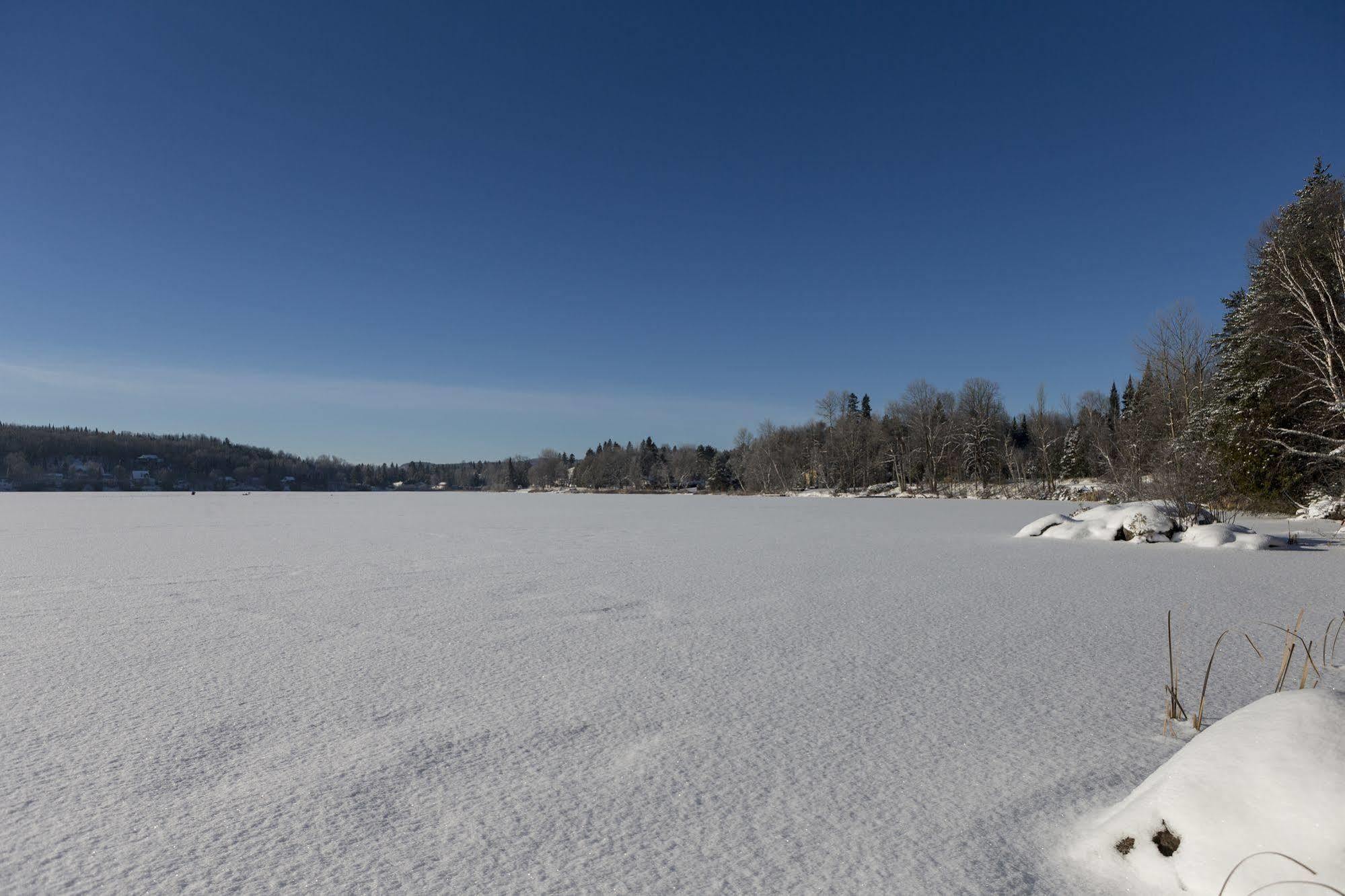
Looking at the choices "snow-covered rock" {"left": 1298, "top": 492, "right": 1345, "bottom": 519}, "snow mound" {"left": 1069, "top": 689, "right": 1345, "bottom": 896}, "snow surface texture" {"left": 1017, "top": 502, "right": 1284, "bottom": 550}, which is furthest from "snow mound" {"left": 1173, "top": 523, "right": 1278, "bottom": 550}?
"snow mound" {"left": 1069, "top": 689, "right": 1345, "bottom": 896}

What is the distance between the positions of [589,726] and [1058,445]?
6106 centimetres

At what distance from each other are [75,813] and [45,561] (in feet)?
30.4

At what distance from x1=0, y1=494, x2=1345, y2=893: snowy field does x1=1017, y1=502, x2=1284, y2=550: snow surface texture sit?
368 centimetres

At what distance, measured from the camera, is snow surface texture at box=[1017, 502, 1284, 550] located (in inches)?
419

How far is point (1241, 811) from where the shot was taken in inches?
66.8

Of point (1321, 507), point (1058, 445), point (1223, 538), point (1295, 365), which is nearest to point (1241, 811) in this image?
point (1223, 538)

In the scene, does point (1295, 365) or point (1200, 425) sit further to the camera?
point (1200, 425)

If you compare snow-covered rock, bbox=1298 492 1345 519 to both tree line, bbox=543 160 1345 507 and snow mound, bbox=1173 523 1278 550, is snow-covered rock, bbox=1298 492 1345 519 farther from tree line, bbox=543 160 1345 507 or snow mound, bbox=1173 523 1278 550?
snow mound, bbox=1173 523 1278 550

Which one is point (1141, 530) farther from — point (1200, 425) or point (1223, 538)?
point (1200, 425)

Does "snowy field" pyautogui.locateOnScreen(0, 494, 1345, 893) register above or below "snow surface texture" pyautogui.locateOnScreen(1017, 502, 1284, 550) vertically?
below

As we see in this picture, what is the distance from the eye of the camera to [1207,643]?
446cm

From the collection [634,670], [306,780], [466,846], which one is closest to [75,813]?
[306,780]

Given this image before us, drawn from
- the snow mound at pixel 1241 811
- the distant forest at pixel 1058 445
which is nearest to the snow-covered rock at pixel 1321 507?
the distant forest at pixel 1058 445

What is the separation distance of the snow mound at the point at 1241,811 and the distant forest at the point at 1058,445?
41.7 feet
